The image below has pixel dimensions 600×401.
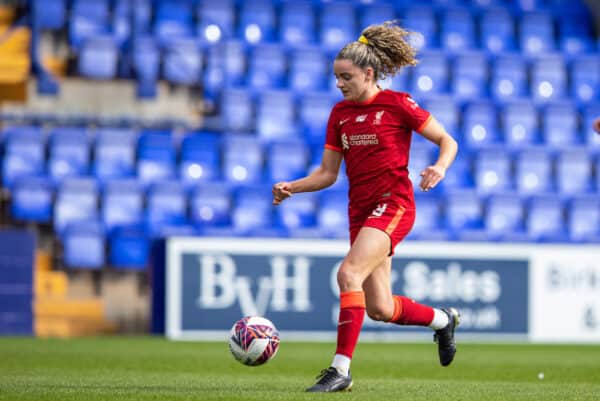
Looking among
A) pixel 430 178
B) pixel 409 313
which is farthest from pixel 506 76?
pixel 430 178

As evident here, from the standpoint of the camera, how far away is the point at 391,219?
19.9 feet

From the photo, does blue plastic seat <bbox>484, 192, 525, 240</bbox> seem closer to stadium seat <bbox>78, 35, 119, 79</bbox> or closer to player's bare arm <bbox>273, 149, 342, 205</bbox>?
stadium seat <bbox>78, 35, 119, 79</bbox>

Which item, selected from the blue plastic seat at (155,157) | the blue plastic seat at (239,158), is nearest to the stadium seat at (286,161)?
the blue plastic seat at (239,158)

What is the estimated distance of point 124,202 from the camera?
1398 cm

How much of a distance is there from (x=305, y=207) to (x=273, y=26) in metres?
3.69

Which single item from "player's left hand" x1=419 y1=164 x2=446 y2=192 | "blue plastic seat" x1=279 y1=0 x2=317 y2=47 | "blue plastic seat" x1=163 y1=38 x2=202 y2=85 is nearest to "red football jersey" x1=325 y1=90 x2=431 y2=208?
"player's left hand" x1=419 y1=164 x2=446 y2=192

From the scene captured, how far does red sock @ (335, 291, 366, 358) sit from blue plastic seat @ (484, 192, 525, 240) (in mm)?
9450

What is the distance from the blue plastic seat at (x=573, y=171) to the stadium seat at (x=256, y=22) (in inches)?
178

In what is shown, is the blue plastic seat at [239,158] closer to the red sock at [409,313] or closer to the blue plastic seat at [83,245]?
the blue plastic seat at [83,245]

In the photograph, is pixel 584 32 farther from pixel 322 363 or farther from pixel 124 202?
pixel 322 363

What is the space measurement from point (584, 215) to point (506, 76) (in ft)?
9.39

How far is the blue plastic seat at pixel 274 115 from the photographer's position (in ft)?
51.3

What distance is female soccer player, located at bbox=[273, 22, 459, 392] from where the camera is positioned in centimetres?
593

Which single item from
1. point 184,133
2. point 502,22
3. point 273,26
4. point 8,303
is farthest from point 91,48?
point 502,22
